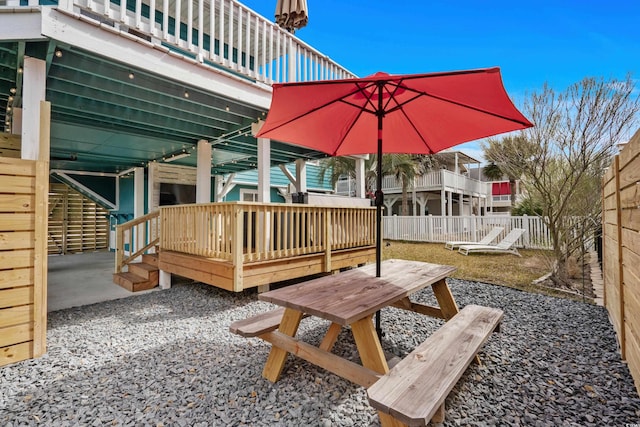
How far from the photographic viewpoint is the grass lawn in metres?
5.63

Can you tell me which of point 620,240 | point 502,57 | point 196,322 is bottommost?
point 196,322

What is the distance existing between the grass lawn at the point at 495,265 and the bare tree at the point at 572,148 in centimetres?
69

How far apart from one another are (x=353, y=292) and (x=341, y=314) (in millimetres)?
482

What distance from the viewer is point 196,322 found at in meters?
3.49

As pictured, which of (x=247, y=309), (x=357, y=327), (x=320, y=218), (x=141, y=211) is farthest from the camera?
(x=141, y=211)

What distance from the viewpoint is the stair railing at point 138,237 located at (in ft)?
18.4

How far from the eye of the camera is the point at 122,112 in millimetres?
4668

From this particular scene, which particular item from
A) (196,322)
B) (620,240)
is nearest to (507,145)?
(620,240)

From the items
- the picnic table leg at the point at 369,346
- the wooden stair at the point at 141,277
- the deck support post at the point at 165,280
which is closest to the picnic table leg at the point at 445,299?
the picnic table leg at the point at 369,346

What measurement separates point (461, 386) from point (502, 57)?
14.8 metres

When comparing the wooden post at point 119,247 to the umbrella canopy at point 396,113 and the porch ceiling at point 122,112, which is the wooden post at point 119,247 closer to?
the porch ceiling at point 122,112

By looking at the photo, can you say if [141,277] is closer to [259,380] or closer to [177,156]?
[177,156]

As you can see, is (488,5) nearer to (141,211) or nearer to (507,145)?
(507,145)

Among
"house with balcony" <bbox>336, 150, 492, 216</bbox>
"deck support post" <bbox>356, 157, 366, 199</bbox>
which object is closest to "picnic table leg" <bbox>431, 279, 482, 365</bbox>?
"deck support post" <bbox>356, 157, 366, 199</bbox>
